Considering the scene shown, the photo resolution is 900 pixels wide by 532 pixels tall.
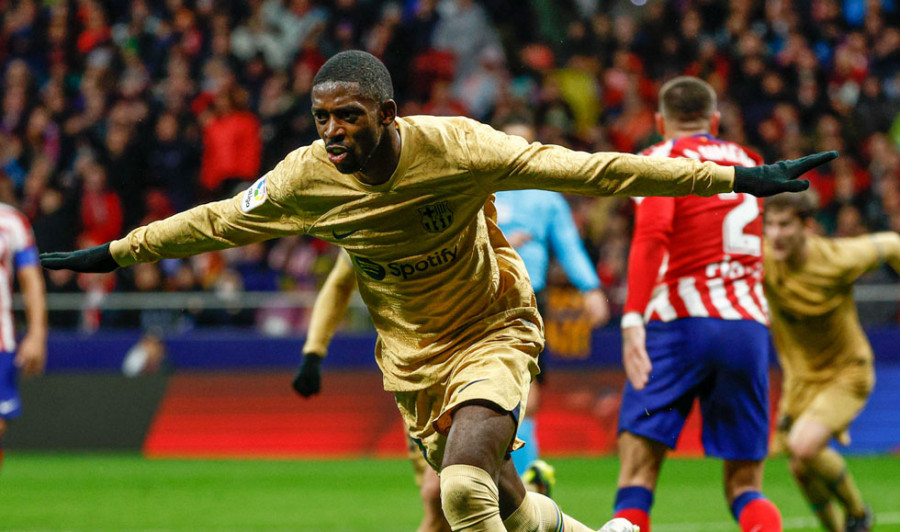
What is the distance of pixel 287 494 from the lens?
9953 mm

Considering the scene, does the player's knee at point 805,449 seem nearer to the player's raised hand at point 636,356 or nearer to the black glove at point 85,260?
the player's raised hand at point 636,356

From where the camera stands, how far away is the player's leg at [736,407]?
17.9 feet

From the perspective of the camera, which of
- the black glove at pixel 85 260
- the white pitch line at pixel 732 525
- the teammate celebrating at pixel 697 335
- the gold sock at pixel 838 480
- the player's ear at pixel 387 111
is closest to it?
the player's ear at pixel 387 111

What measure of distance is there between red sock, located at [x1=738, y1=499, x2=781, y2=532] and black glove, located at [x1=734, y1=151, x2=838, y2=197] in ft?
5.83

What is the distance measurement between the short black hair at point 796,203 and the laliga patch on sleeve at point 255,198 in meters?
3.41

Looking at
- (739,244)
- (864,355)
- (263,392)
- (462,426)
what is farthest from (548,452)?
(462,426)

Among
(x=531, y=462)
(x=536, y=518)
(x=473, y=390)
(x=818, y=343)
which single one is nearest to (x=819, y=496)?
(x=818, y=343)

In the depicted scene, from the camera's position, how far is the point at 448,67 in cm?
1586

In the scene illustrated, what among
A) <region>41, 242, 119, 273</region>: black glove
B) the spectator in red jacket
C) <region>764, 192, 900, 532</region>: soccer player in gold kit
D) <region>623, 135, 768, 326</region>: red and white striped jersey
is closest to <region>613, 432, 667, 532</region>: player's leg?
<region>623, 135, 768, 326</region>: red and white striped jersey

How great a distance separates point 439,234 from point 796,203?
3161 mm

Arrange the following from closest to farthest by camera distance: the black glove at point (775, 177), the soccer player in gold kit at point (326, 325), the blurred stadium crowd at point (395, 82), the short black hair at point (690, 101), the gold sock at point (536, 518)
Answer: the black glove at point (775, 177) < the gold sock at point (536, 518) < the short black hair at point (690, 101) < the soccer player in gold kit at point (326, 325) < the blurred stadium crowd at point (395, 82)

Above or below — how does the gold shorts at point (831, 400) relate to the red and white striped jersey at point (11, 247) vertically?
below

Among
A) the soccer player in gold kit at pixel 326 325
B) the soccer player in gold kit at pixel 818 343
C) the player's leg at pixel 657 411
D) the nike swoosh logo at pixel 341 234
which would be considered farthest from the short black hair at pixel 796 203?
the nike swoosh logo at pixel 341 234

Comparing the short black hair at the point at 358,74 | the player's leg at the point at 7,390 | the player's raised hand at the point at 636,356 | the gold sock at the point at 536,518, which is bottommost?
the player's leg at the point at 7,390
